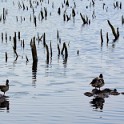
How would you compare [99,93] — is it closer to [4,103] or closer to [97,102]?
[97,102]

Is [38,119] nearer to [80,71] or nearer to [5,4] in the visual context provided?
[80,71]

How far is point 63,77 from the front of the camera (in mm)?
26297

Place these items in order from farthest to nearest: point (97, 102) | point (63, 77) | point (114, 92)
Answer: point (63, 77) < point (114, 92) < point (97, 102)

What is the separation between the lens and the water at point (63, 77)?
18609mm

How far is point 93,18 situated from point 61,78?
92.4ft

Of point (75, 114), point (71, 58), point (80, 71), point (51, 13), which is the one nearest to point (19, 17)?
point (51, 13)

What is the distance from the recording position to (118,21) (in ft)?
167

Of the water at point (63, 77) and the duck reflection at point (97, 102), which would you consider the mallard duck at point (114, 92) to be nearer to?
the water at point (63, 77)

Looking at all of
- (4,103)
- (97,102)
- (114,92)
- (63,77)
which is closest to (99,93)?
(114,92)

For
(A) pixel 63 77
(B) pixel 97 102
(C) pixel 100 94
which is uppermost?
(A) pixel 63 77

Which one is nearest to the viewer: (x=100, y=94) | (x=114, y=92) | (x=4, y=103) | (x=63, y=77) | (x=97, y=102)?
(x=4, y=103)

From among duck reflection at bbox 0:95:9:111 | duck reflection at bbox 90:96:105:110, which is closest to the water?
duck reflection at bbox 0:95:9:111

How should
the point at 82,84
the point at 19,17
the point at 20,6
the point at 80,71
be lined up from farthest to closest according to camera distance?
the point at 20,6 → the point at 19,17 → the point at 80,71 → the point at 82,84

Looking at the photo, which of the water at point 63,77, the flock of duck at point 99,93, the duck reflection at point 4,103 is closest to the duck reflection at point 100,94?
the flock of duck at point 99,93
